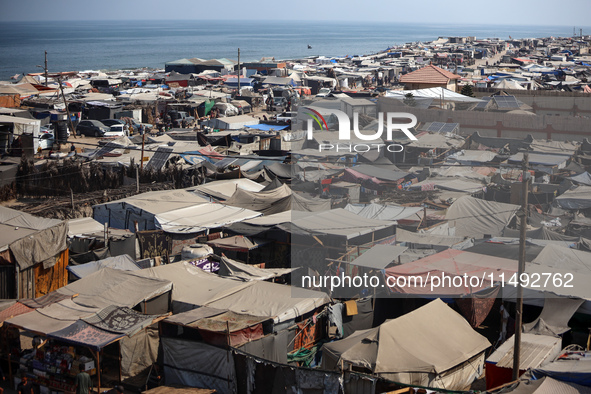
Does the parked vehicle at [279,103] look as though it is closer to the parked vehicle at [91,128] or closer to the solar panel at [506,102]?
the parked vehicle at [91,128]

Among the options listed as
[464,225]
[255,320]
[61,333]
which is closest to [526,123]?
[464,225]

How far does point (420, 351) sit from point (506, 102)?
18815 millimetres

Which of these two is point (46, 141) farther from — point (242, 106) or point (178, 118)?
point (242, 106)

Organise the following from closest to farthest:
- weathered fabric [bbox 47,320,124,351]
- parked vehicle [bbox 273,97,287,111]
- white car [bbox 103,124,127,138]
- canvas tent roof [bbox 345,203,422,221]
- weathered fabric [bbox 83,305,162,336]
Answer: weathered fabric [bbox 47,320,124,351]
weathered fabric [bbox 83,305,162,336]
canvas tent roof [bbox 345,203,422,221]
white car [bbox 103,124,127,138]
parked vehicle [bbox 273,97,287,111]

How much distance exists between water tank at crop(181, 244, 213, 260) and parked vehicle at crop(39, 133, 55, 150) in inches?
569

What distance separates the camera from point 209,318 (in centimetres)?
747

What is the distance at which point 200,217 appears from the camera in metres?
12.7

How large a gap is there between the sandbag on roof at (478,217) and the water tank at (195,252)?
4251 mm

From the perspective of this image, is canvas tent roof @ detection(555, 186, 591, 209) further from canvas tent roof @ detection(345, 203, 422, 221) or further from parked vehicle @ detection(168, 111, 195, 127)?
parked vehicle @ detection(168, 111, 195, 127)

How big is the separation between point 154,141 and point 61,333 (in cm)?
1497

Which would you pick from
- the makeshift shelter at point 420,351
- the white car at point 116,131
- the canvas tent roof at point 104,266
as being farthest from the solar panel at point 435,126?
the white car at point 116,131

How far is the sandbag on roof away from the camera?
10828 millimetres

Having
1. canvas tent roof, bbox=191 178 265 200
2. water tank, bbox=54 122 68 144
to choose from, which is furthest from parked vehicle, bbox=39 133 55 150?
canvas tent roof, bbox=191 178 265 200

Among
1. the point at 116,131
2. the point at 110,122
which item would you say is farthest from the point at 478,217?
the point at 110,122
